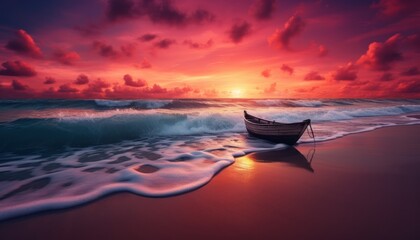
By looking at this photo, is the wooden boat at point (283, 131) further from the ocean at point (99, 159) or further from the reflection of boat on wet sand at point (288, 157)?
the reflection of boat on wet sand at point (288, 157)

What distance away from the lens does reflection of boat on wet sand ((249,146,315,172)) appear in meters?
7.61

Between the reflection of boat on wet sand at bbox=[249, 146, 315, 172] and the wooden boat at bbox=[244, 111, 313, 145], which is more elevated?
the wooden boat at bbox=[244, 111, 313, 145]

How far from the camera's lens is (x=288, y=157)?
28.2 ft

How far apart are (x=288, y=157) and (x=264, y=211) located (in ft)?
15.6

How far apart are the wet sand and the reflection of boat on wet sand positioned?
760 millimetres

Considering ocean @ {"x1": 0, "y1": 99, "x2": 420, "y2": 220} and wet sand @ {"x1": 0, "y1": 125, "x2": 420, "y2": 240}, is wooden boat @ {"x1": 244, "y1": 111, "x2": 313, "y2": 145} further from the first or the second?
wet sand @ {"x1": 0, "y1": 125, "x2": 420, "y2": 240}

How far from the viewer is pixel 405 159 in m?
7.99

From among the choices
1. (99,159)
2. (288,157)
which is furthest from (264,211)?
(99,159)

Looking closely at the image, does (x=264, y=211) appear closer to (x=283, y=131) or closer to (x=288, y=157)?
(x=288, y=157)

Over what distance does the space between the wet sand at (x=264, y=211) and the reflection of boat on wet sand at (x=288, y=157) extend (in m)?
0.76

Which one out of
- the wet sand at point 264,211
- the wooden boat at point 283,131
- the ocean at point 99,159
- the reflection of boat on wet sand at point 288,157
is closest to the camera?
the wet sand at point 264,211

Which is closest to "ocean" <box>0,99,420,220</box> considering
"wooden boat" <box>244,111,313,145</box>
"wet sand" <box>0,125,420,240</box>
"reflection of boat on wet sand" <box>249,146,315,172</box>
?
"wooden boat" <box>244,111,313,145</box>

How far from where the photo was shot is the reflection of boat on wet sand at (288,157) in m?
7.61

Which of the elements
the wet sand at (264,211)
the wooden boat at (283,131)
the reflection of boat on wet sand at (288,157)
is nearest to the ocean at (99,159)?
the wooden boat at (283,131)
